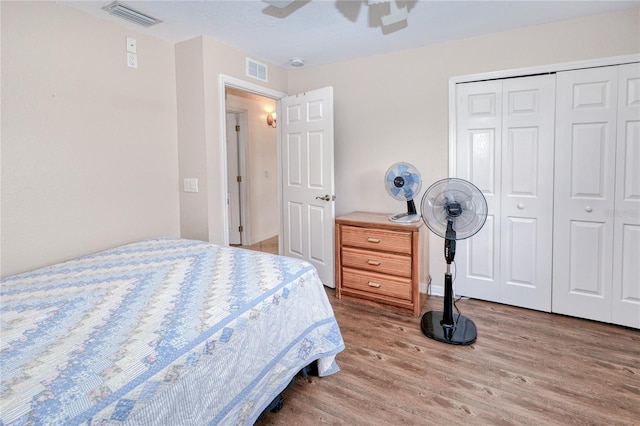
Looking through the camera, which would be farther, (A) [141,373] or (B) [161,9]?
(B) [161,9]

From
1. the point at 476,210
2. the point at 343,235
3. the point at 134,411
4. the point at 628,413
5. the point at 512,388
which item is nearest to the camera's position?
the point at 134,411

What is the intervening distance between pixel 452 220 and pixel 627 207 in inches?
52.9

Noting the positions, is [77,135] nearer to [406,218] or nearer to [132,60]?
[132,60]

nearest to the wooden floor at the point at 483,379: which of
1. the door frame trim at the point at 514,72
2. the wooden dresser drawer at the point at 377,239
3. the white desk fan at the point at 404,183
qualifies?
the wooden dresser drawer at the point at 377,239

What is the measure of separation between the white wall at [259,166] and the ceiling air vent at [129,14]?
2.29 meters

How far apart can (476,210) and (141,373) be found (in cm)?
210

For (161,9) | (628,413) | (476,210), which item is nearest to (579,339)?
(628,413)

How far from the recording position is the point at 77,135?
229 centimetres

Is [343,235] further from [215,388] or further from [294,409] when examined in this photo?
[215,388]

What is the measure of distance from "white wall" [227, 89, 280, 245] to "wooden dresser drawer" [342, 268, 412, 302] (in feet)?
7.78

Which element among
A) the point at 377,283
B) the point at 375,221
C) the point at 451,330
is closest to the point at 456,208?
the point at 375,221

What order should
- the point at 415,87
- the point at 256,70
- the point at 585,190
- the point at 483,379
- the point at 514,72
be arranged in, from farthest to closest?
the point at 256,70 < the point at 415,87 < the point at 514,72 < the point at 585,190 < the point at 483,379

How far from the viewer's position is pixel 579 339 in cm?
237

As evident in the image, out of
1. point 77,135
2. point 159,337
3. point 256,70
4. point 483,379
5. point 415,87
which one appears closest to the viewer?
point 159,337
